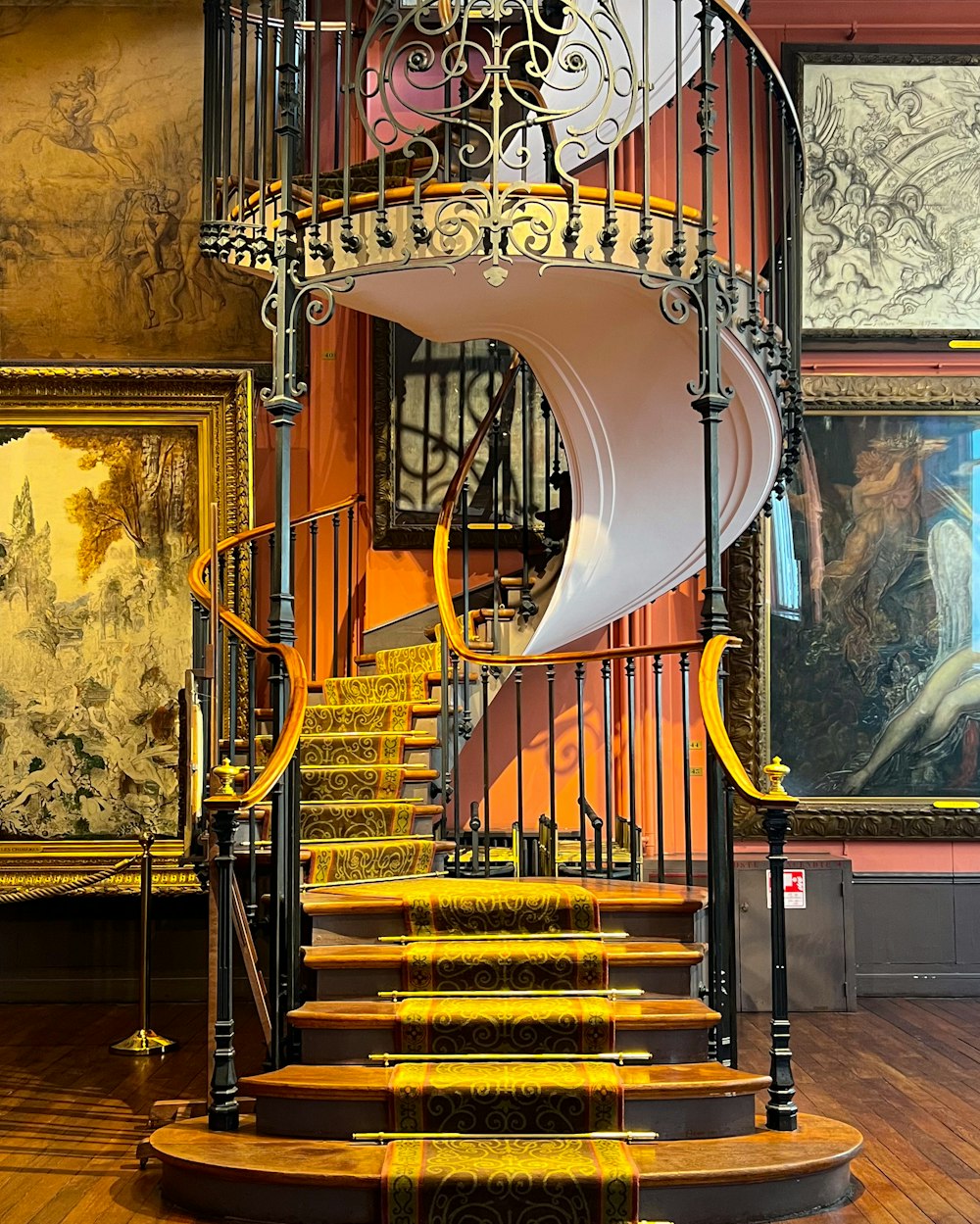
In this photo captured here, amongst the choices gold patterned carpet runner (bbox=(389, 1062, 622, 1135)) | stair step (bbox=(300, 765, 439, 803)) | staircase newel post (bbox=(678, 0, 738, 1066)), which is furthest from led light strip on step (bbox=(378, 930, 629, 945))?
stair step (bbox=(300, 765, 439, 803))

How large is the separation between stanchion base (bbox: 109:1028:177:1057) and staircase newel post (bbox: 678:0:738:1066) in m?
2.24

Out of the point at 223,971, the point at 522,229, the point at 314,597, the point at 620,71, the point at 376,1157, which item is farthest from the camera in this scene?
the point at 314,597

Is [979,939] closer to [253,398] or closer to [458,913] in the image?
[458,913]

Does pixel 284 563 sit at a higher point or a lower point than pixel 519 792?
higher

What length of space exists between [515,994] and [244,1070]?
4.03ft

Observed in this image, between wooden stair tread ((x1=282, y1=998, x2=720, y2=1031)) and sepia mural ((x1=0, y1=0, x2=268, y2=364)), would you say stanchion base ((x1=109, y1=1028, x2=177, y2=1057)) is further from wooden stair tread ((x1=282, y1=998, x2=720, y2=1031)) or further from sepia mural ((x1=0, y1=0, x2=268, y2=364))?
sepia mural ((x1=0, y1=0, x2=268, y2=364))

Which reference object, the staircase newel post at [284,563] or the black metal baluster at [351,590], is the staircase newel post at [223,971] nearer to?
the staircase newel post at [284,563]

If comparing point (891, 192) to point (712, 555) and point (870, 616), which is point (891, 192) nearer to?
point (870, 616)

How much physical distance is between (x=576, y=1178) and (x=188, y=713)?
7.47 feet

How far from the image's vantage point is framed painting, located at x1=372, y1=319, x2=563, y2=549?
6.46 metres

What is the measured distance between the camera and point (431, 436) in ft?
21.4

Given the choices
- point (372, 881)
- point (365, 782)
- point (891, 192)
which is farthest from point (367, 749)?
point (891, 192)

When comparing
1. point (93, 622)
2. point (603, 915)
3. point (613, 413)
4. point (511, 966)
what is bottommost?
point (511, 966)

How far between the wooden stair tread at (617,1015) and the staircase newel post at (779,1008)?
0.20 m
